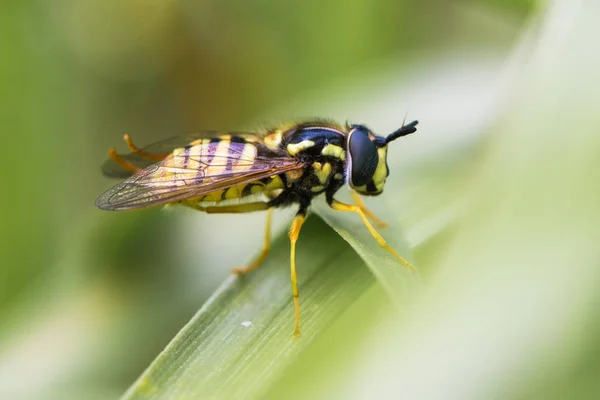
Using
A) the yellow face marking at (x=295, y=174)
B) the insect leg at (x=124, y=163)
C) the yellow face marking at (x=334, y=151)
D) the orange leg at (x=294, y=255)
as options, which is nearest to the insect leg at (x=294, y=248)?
the orange leg at (x=294, y=255)

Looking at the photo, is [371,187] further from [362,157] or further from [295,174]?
[295,174]

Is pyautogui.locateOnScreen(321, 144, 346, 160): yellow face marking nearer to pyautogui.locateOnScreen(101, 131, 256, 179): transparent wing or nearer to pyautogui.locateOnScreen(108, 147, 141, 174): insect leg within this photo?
pyautogui.locateOnScreen(101, 131, 256, 179): transparent wing

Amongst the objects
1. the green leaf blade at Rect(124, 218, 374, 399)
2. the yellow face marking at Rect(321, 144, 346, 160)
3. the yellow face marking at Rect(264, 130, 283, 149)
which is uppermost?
the yellow face marking at Rect(264, 130, 283, 149)

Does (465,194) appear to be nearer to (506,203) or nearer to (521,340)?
(506,203)

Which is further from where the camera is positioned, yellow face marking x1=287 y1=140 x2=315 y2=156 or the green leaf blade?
yellow face marking x1=287 y1=140 x2=315 y2=156

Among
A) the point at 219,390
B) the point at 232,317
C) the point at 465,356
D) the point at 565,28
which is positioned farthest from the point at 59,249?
the point at 565,28

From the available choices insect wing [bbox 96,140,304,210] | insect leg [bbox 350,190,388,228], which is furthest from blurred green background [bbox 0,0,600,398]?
insect wing [bbox 96,140,304,210]
